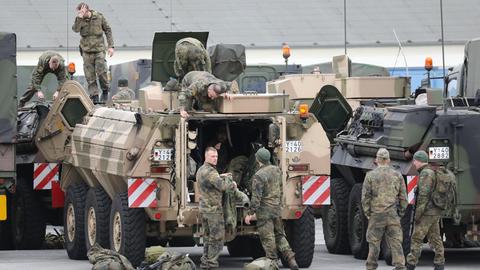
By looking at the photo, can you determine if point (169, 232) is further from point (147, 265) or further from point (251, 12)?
point (251, 12)

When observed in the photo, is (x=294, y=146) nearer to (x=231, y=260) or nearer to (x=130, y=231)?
(x=130, y=231)

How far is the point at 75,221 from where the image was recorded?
70.6 feet

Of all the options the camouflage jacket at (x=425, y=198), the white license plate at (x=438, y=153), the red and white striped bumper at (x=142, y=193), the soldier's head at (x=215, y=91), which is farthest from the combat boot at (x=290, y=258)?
the white license plate at (x=438, y=153)

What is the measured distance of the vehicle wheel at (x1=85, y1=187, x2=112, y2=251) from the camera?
20469 mm

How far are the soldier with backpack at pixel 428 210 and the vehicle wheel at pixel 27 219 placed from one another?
653cm

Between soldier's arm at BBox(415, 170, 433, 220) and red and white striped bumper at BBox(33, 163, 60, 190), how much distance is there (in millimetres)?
6206

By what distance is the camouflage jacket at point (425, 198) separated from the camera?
1911cm

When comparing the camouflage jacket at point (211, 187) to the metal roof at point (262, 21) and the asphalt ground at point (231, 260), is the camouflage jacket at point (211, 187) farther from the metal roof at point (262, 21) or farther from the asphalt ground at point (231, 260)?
the metal roof at point (262, 21)

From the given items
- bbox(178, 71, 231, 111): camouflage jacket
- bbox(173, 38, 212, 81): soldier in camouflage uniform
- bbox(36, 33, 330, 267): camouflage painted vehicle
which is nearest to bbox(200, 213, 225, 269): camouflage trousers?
bbox(36, 33, 330, 267): camouflage painted vehicle

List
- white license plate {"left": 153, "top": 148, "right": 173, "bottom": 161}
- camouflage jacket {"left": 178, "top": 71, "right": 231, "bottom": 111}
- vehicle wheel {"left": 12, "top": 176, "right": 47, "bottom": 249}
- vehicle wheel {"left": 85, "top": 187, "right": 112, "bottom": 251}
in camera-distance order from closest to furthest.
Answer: white license plate {"left": 153, "top": 148, "right": 173, "bottom": 161}, camouflage jacket {"left": 178, "top": 71, "right": 231, "bottom": 111}, vehicle wheel {"left": 85, "top": 187, "right": 112, "bottom": 251}, vehicle wheel {"left": 12, "top": 176, "right": 47, "bottom": 249}

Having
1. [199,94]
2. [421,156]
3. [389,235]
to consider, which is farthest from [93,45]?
[389,235]

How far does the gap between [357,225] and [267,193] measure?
3.18 m

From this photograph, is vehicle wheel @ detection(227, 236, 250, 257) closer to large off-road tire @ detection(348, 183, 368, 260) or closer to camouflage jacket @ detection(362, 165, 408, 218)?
large off-road tire @ detection(348, 183, 368, 260)

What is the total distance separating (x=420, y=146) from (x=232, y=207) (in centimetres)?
277
